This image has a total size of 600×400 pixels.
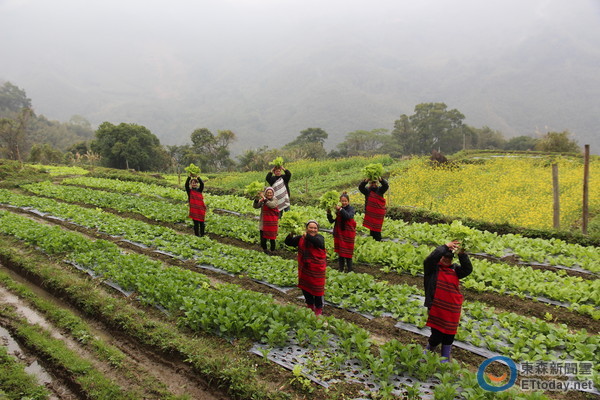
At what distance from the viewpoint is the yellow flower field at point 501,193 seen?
536 inches

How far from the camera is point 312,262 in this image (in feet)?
20.8

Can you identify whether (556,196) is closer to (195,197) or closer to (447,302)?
(447,302)

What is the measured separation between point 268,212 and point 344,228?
7.47 ft

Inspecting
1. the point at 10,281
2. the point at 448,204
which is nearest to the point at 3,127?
the point at 10,281

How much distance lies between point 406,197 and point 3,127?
57.1 metres

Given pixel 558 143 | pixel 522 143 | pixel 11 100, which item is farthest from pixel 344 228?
pixel 11 100

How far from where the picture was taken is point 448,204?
1523 cm

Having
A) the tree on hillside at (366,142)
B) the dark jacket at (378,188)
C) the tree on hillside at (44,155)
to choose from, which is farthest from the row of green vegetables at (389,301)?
the tree on hillside at (366,142)

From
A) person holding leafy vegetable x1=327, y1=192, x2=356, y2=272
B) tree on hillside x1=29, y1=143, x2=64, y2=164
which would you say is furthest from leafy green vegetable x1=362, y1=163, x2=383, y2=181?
tree on hillside x1=29, y1=143, x2=64, y2=164

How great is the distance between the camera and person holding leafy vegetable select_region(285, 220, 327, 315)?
633cm

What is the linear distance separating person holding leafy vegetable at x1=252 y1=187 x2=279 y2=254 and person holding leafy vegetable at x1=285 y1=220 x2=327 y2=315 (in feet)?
9.35

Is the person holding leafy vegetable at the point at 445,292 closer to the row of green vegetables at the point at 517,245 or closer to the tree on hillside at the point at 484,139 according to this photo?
the row of green vegetables at the point at 517,245

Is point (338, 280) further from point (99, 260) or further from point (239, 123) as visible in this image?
point (239, 123)

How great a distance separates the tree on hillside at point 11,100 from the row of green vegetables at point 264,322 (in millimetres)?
105065
